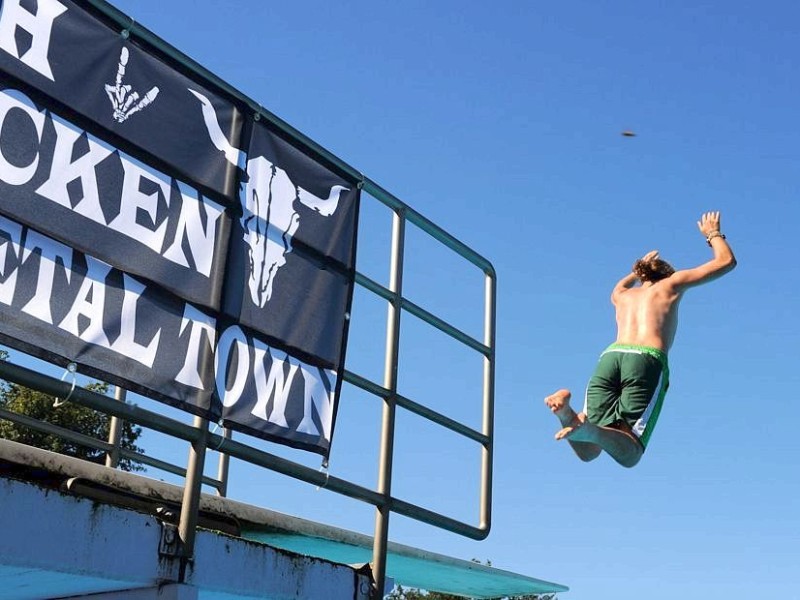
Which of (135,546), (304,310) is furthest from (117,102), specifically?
(135,546)

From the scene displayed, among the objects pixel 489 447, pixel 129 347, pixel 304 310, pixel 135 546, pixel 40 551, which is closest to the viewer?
pixel 40 551

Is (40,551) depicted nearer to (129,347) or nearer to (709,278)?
(129,347)

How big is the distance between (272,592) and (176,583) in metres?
0.66

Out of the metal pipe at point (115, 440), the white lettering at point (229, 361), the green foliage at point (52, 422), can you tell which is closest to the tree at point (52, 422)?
the green foliage at point (52, 422)

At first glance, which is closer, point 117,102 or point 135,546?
point 135,546

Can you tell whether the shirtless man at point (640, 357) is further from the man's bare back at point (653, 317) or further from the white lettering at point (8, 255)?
the white lettering at point (8, 255)

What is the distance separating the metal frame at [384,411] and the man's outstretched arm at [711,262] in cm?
133

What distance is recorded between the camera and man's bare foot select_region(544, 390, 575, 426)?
655 centimetres

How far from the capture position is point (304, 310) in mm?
6137

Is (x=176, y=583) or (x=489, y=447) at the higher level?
(x=489, y=447)

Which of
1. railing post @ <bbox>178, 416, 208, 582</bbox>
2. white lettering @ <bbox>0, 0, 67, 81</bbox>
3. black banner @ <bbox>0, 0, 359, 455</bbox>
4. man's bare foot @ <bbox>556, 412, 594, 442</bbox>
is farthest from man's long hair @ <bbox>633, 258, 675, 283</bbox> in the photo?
white lettering @ <bbox>0, 0, 67, 81</bbox>

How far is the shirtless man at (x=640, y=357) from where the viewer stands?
24.7ft

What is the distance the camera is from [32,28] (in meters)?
4.86

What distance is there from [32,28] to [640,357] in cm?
459
